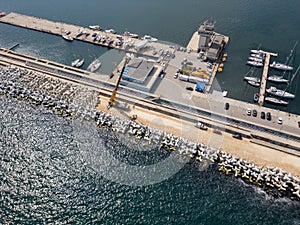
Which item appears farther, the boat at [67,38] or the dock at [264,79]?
the boat at [67,38]

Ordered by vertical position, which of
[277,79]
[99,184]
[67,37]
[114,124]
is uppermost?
[277,79]

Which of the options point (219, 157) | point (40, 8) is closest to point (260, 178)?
point (219, 157)

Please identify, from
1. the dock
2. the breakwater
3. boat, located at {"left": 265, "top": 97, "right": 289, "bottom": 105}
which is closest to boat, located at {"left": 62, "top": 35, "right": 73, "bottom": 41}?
the breakwater

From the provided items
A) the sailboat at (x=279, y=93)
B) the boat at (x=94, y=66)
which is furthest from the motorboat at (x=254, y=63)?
the boat at (x=94, y=66)

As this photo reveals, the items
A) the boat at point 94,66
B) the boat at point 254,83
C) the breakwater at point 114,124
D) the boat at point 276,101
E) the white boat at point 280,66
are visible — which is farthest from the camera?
the white boat at point 280,66

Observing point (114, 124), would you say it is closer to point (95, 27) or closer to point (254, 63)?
point (254, 63)

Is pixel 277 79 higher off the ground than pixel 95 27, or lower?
lower

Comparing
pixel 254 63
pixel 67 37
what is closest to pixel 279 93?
pixel 254 63

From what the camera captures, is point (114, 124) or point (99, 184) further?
point (114, 124)

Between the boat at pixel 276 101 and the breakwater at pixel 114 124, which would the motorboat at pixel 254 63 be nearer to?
the boat at pixel 276 101
